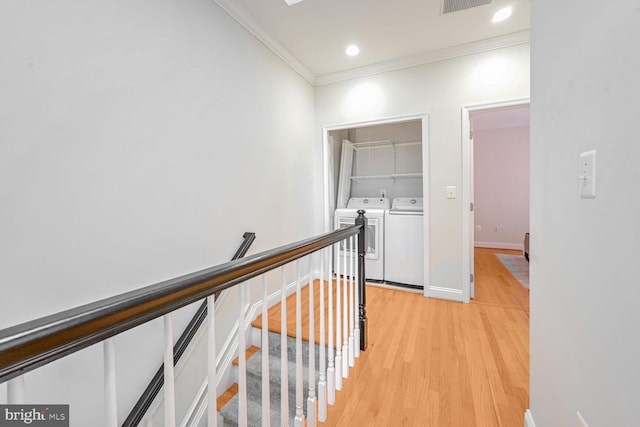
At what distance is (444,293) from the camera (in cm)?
292

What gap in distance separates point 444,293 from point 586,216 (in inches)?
93.8

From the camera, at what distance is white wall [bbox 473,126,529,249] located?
5.36 m

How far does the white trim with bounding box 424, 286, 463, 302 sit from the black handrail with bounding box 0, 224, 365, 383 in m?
2.73

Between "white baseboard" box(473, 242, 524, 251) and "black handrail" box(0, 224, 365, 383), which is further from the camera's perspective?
"white baseboard" box(473, 242, 524, 251)

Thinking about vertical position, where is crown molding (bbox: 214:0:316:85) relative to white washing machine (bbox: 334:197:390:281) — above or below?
above

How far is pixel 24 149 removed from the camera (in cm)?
112

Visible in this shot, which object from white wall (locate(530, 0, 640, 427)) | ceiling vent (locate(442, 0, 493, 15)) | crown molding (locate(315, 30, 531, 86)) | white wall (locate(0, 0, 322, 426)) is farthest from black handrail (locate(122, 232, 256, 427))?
ceiling vent (locate(442, 0, 493, 15))

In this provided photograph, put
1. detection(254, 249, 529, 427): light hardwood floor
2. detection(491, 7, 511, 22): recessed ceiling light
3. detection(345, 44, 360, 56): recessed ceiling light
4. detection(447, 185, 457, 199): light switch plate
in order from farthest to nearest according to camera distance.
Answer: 1. detection(447, 185, 457, 199): light switch plate
2. detection(345, 44, 360, 56): recessed ceiling light
3. detection(491, 7, 511, 22): recessed ceiling light
4. detection(254, 249, 529, 427): light hardwood floor

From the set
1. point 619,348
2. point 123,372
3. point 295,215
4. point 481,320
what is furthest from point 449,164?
point 123,372

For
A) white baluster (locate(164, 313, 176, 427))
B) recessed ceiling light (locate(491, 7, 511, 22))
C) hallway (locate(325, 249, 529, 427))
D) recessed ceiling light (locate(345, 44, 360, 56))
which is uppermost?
recessed ceiling light (locate(345, 44, 360, 56))

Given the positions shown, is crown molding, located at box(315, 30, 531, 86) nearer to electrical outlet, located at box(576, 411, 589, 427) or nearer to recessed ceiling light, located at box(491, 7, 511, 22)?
recessed ceiling light, located at box(491, 7, 511, 22)

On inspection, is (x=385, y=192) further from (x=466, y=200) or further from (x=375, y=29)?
(x=375, y=29)

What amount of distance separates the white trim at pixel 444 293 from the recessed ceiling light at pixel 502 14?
258cm

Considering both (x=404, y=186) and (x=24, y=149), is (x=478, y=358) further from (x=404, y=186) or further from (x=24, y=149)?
(x=24, y=149)
